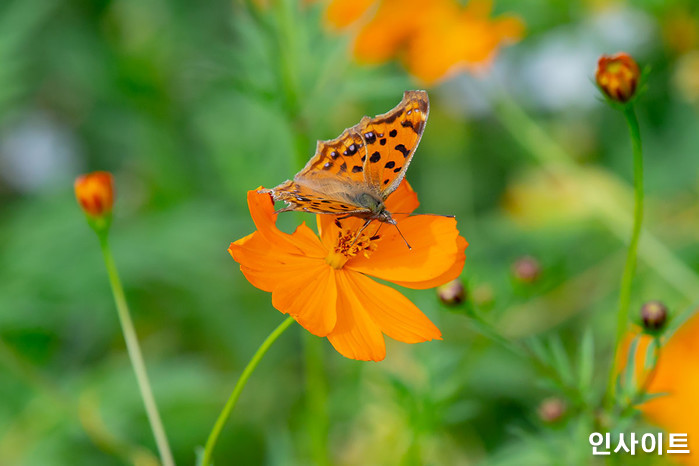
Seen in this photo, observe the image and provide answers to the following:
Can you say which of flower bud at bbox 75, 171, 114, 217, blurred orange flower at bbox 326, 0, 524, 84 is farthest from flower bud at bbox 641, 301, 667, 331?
blurred orange flower at bbox 326, 0, 524, 84

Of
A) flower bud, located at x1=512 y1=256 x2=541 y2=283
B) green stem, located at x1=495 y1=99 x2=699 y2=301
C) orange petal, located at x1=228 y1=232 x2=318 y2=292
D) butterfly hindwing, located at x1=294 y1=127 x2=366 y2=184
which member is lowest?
orange petal, located at x1=228 y1=232 x2=318 y2=292

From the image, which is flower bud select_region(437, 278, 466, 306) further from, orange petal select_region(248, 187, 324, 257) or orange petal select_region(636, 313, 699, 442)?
orange petal select_region(636, 313, 699, 442)

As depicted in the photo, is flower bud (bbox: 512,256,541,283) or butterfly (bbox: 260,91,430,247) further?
flower bud (bbox: 512,256,541,283)

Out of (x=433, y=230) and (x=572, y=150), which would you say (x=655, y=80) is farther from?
(x=433, y=230)

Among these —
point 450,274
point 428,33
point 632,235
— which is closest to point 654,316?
point 632,235

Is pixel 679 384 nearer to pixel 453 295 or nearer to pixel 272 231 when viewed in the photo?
pixel 453 295

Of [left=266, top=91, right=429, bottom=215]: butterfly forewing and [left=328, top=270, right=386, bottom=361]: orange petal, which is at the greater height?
[left=266, top=91, right=429, bottom=215]: butterfly forewing
